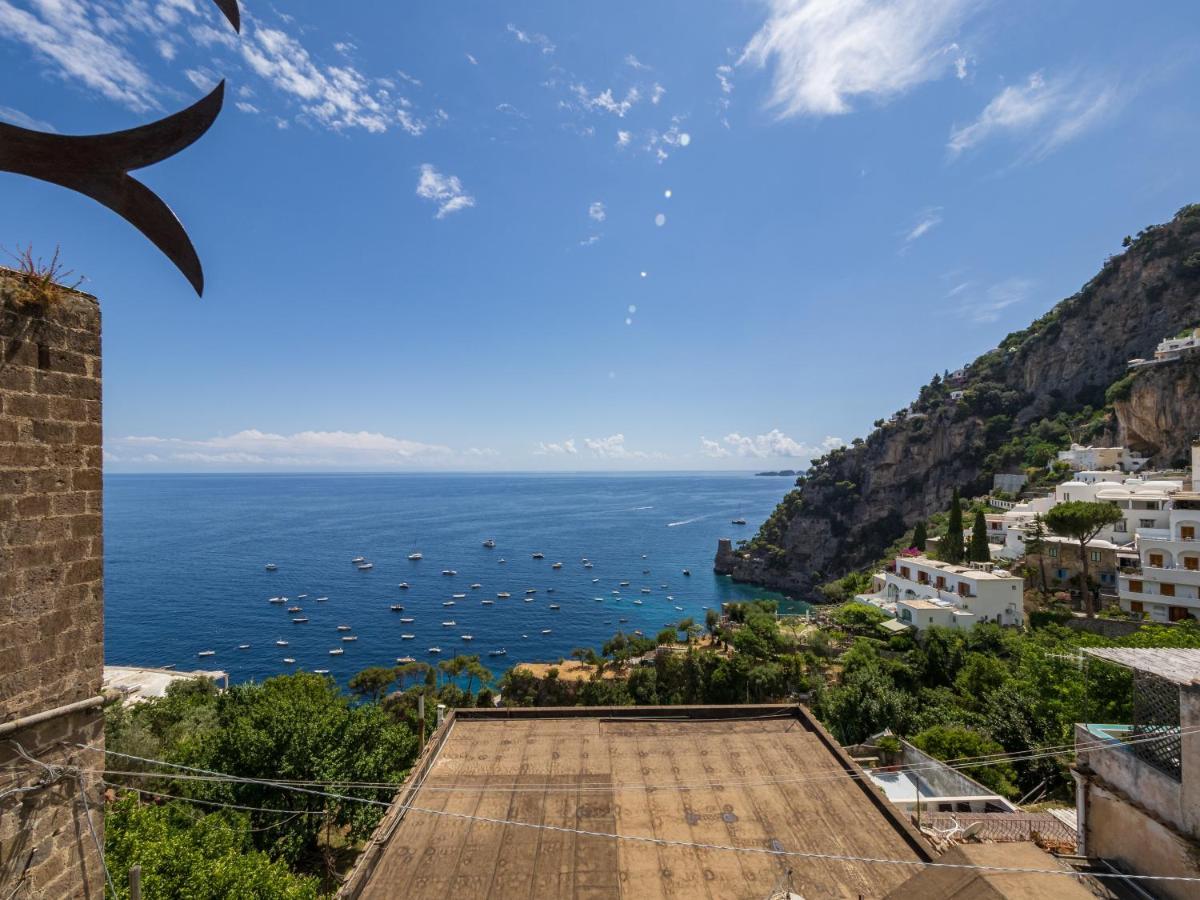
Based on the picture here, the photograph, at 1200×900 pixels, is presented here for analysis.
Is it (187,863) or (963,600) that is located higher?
(187,863)

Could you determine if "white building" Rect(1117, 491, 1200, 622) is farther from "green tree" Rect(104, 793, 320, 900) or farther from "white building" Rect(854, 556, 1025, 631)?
"green tree" Rect(104, 793, 320, 900)

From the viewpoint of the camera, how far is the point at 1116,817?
8281 millimetres

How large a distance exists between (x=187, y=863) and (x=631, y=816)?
8.85 metres

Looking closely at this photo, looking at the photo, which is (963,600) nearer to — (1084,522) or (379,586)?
(1084,522)

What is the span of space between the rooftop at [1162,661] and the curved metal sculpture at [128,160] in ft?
42.4

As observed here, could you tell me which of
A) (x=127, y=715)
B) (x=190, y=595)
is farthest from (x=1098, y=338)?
(x=190, y=595)

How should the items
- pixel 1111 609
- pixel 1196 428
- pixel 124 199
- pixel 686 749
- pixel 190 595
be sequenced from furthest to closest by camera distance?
pixel 190 595, pixel 1196 428, pixel 1111 609, pixel 686 749, pixel 124 199

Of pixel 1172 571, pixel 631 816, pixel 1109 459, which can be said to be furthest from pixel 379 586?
pixel 1109 459

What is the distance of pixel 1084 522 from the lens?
38.0 meters

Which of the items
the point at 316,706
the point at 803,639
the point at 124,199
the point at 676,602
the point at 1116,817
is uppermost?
the point at 124,199

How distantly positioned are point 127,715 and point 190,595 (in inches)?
2011

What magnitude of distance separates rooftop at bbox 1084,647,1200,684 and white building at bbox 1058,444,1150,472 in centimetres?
6761

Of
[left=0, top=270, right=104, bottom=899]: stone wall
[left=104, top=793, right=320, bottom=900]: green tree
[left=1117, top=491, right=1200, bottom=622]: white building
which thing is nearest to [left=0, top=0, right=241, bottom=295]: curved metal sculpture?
[left=0, top=270, right=104, bottom=899]: stone wall

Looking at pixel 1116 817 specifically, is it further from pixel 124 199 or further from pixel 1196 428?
pixel 1196 428
